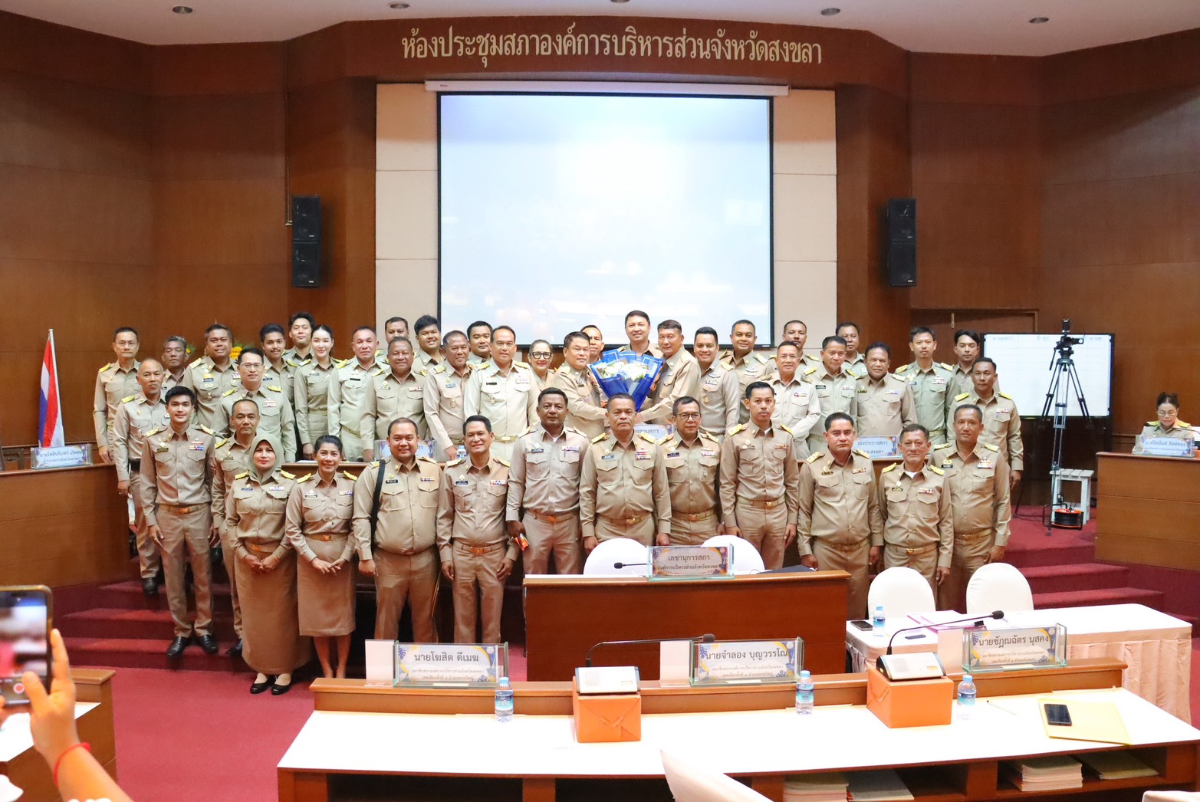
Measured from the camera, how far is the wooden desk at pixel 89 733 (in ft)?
9.07

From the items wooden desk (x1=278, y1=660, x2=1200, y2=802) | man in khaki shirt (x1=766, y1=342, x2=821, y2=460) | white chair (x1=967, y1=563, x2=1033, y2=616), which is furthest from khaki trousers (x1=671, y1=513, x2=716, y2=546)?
wooden desk (x1=278, y1=660, x2=1200, y2=802)

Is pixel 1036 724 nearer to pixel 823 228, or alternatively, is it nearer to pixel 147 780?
pixel 147 780

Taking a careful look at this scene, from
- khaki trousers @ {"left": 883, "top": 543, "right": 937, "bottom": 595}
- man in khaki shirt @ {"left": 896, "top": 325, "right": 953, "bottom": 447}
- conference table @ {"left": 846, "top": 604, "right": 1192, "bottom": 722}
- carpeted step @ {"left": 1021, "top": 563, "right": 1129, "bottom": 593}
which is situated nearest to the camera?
conference table @ {"left": 846, "top": 604, "right": 1192, "bottom": 722}

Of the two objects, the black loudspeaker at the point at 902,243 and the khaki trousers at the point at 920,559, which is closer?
the khaki trousers at the point at 920,559

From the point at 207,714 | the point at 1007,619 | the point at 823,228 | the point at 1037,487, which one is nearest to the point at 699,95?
the point at 823,228

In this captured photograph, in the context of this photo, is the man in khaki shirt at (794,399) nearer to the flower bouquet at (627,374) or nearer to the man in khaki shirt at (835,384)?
the man in khaki shirt at (835,384)

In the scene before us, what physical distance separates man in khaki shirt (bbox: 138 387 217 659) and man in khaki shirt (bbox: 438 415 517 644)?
1.60 m

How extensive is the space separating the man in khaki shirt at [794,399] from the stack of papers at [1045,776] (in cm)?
316

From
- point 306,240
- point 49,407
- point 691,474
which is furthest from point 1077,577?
point 49,407

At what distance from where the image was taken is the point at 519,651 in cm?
525

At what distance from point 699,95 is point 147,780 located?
658 centimetres

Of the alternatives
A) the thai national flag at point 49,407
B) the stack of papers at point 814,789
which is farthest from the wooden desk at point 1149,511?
the thai national flag at point 49,407

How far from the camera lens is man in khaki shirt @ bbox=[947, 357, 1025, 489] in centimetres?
616

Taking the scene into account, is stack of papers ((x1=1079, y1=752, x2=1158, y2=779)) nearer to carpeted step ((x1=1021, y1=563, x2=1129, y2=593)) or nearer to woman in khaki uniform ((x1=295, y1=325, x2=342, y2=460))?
carpeted step ((x1=1021, y1=563, x2=1129, y2=593))
